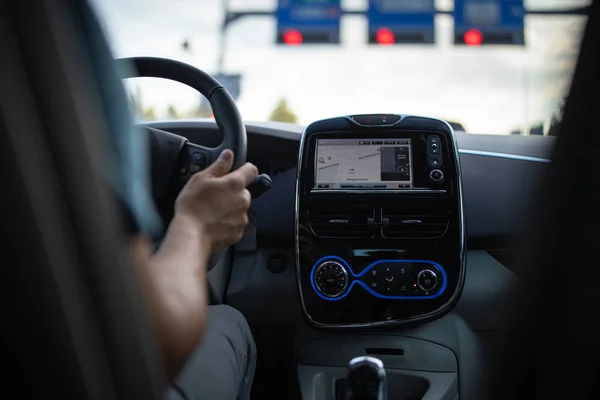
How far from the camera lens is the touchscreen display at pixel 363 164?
8.70ft

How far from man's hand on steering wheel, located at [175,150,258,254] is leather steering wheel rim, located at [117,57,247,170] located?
44cm

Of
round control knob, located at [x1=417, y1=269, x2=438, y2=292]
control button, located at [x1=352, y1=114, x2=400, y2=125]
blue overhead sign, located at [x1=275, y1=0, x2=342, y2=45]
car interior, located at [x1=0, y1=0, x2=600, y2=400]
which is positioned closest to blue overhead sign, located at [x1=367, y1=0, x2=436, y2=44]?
blue overhead sign, located at [x1=275, y1=0, x2=342, y2=45]

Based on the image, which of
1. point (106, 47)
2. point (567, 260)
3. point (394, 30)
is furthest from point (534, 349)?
point (394, 30)

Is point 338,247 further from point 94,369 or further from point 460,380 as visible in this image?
point 94,369

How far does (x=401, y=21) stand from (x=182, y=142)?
4539 millimetres

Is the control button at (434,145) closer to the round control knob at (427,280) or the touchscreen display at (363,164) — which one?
the touchscreen display at (363,164)

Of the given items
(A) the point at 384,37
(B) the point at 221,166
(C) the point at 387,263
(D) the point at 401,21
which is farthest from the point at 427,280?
(D) the point at 401,21

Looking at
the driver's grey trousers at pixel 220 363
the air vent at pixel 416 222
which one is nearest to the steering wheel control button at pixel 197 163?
the driver's grey trousers at pixel 220 363

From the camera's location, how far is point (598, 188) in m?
0.84

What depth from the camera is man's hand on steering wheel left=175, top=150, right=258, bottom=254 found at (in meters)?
1.38

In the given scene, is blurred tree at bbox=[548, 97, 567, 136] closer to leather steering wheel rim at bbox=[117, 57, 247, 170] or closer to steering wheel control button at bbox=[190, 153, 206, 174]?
leather steering wheel rim at bbox=[117, 57, 247, 170]

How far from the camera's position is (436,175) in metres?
2.65

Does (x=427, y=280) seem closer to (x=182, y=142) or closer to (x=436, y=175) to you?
(x=436, y=175)

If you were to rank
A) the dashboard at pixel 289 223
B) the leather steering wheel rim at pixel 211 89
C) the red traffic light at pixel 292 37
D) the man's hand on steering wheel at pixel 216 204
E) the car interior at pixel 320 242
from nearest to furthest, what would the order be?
the car interior at pixel 320 242 < the man's hand on steering wheel at pixel 216 204 < the leather steering wheel rim at pixel 211 89 < the dashboard at pixel 289 223 < the red traffic light at pixel 292 37
